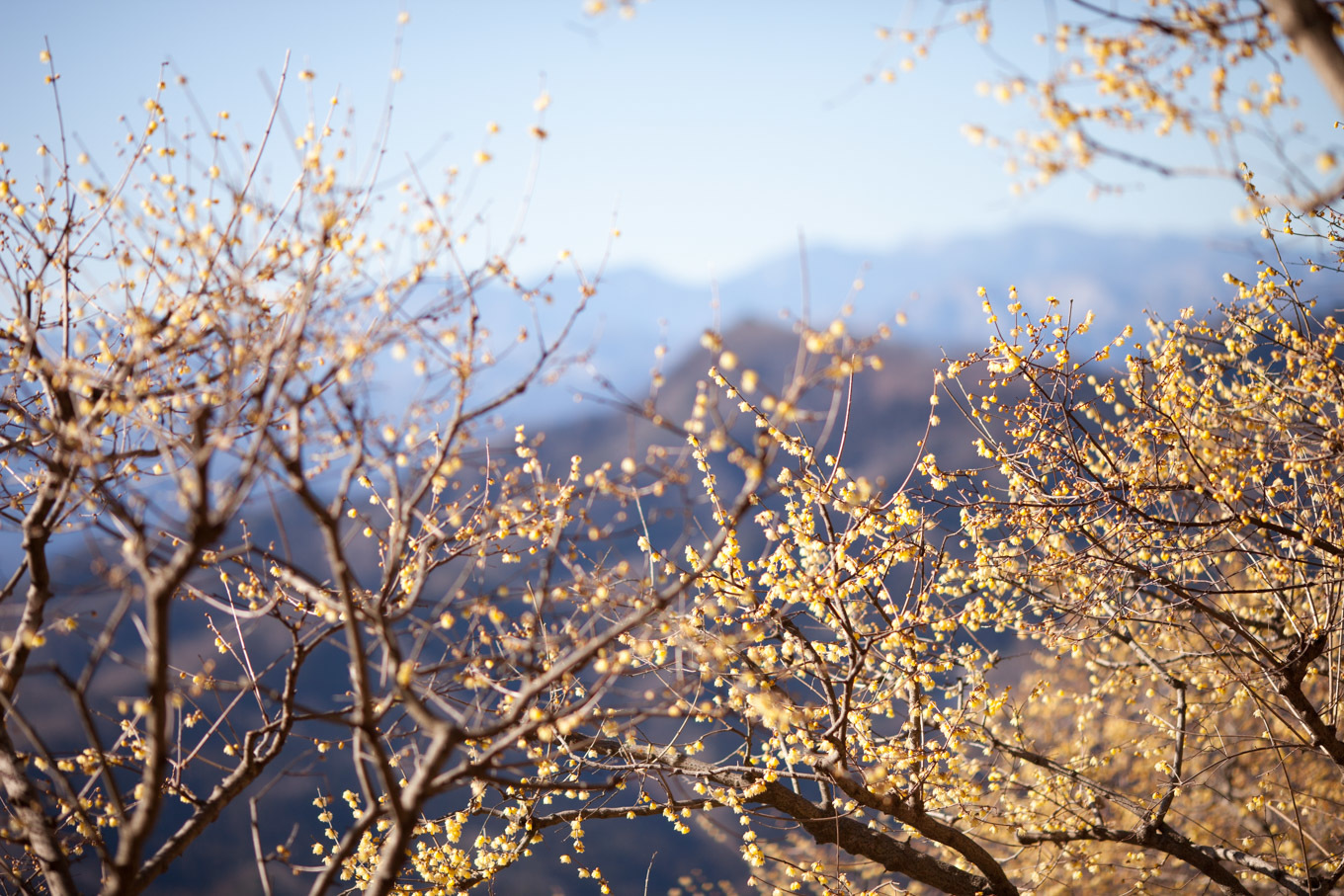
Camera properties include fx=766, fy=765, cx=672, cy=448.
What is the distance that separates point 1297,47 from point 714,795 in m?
4.67

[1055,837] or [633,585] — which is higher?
[633,585]

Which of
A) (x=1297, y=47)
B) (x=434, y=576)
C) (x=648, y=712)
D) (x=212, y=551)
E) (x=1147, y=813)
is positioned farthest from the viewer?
(x=434, y=576)

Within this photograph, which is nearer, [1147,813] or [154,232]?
[154,232]

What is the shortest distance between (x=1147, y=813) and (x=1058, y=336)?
349 centimetres

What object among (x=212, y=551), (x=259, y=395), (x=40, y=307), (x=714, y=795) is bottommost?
(x=714, y=795)

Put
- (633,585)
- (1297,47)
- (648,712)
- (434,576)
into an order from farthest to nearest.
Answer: (434,576), (633,585), (648,712), (1297,47)

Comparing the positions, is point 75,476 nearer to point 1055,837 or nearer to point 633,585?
point 633,585

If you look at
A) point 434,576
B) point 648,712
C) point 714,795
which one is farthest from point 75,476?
point 434,576

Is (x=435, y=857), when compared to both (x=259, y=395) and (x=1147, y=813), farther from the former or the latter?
(x=1147, y=813)

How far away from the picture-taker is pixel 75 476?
144 inches

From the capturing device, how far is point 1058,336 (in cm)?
503

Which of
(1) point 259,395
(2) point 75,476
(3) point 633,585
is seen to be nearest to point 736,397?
(3) point 633,585

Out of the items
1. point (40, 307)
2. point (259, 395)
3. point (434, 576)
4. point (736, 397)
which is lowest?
point (259, 395)

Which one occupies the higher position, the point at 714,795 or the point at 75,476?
the point at 75,476
